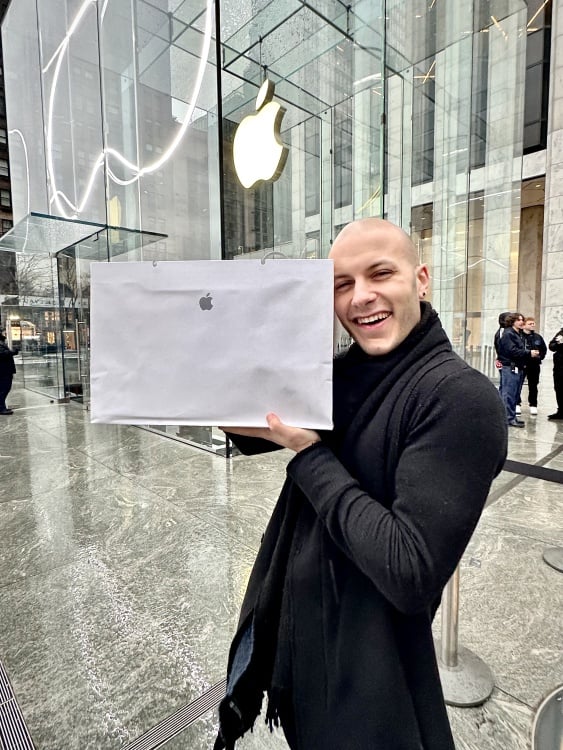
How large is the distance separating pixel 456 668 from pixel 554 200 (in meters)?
14.9

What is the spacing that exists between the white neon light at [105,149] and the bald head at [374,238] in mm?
5625

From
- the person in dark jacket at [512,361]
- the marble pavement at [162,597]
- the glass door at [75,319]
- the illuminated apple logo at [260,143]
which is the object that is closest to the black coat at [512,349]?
the person in dark jacket at [512,361]

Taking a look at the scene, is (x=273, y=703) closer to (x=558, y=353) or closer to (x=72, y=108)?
(x=558, y=353)

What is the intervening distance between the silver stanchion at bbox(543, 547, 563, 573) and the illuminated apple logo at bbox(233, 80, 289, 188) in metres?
4.94

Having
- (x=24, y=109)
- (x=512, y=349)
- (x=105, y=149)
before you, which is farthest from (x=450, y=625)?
(x=24, y=109)

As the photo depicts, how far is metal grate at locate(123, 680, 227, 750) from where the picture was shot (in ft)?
5.73

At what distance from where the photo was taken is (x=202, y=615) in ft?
8.29

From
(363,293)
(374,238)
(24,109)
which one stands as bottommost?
(363,293)

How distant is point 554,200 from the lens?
13297 mm

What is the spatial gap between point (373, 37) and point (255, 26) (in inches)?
76.4

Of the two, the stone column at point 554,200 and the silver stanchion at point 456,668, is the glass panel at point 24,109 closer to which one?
the silver stanchion at point 456,668

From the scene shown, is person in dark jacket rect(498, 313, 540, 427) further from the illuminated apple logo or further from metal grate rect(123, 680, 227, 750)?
metal grate rect(123, 680, 227, 750)

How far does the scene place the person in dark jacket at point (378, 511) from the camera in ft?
→ 2.59

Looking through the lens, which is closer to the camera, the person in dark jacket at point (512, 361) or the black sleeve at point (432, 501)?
the black sleeve at point (432, 501)
